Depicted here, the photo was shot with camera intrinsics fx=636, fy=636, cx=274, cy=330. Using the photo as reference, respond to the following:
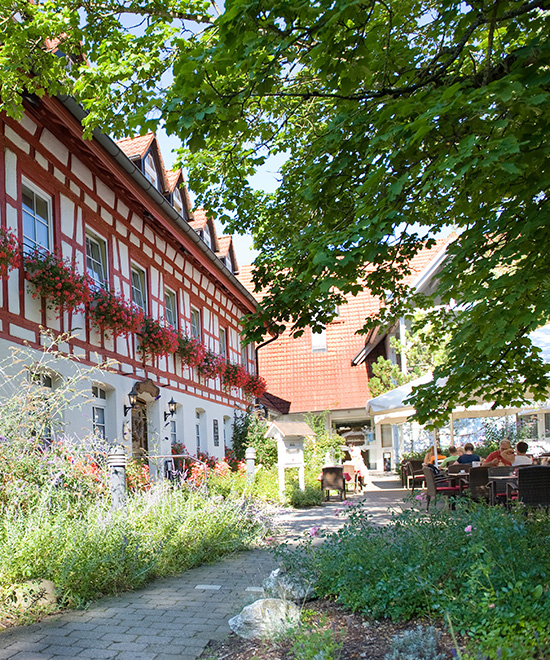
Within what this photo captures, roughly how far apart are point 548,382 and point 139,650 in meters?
4.09

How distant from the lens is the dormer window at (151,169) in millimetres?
13633

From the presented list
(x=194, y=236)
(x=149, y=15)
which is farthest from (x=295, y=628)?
(x=194, y=236)

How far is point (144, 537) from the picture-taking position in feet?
19.5

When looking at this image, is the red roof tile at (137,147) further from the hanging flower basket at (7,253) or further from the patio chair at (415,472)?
the patio chair at (415,472)

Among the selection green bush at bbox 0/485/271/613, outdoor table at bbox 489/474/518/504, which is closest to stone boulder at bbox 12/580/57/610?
green bush at bbox 0/485/271/613

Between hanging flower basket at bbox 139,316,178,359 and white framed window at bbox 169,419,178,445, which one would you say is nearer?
hanging flower basket at bbox 139,316,178,359

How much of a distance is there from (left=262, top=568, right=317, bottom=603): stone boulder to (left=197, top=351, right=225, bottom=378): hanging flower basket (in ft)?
35.1

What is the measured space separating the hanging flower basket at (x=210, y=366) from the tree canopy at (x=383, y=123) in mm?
8457

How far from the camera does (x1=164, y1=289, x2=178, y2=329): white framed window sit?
14218 millimetres

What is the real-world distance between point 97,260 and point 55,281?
257 cm

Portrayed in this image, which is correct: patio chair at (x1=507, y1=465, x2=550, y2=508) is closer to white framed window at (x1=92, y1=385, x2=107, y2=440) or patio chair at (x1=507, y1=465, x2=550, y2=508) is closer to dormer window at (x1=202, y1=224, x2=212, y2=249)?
white framed window at (x1=92, y1=385, x2=107, y2=440)

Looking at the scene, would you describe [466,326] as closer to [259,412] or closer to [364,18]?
[364,18]

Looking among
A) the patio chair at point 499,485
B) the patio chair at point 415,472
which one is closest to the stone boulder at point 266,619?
the patio chair at point 499,485

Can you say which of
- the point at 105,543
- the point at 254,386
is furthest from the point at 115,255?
the point at 254,386
